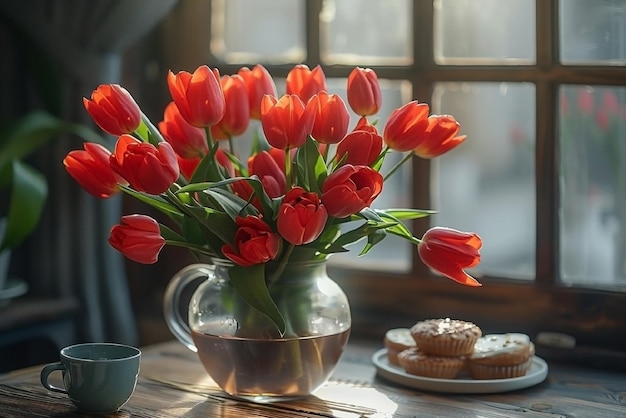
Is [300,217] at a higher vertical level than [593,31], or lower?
lower

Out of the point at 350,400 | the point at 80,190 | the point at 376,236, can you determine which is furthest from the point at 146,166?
the point at 80,190

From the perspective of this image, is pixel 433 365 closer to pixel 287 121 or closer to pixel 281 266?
pixel 281 266

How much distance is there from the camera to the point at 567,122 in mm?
1558

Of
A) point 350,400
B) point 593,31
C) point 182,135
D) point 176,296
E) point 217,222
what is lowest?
point 350,400

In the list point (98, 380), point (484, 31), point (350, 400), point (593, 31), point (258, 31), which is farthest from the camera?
point (258, 31)

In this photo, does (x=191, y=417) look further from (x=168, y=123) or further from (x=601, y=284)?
(x=601, y=284)

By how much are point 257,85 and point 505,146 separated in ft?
1.70

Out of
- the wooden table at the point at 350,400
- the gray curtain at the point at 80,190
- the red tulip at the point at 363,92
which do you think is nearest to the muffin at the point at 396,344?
the wooden table at the point at 350,400

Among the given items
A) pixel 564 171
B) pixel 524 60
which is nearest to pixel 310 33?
pixel 524 60

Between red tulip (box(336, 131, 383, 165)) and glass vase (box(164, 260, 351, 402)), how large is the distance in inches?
5.8

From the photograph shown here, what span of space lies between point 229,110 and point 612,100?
61cm

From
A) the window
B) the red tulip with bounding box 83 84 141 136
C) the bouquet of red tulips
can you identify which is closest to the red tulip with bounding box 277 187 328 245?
the bouquet of red tulips

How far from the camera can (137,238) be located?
115 cm

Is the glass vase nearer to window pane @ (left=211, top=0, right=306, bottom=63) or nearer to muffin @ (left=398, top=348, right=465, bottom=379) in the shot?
muffin @ (left=398, top=348, right=465, bottom=379)
